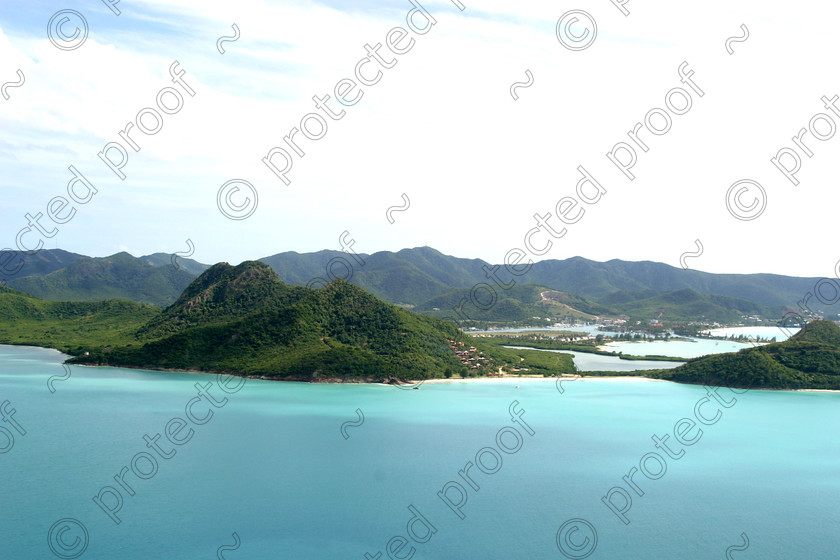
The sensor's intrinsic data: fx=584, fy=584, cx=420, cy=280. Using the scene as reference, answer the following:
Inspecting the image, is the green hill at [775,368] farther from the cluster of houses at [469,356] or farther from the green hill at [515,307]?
the green hill at [515,307]

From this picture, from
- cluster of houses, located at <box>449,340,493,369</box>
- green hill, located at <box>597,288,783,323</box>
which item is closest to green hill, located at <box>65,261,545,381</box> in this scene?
cluster of houses, located at <box>449,340,493,369</box>

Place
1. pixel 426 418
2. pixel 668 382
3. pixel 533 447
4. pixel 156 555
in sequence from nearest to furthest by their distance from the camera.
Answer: pixel 156 555 < pixel 533 447 < pixel 426 418 < pixel 668 382

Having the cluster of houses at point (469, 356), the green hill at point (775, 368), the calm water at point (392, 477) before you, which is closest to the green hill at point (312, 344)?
the cluster of houses at point (469, 356)

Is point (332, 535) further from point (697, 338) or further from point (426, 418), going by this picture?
point (697, 338)

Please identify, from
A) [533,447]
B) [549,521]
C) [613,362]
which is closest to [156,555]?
[549,521]

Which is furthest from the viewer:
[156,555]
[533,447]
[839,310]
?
[839,310]

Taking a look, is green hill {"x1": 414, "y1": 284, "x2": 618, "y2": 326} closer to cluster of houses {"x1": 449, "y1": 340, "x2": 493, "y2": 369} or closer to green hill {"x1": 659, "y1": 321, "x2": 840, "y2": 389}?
cluster of houses {"x1": 449, "y1": 340, "x2": 493, "y2": 369}

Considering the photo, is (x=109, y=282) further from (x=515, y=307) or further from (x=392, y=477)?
(x=392, y=477)
